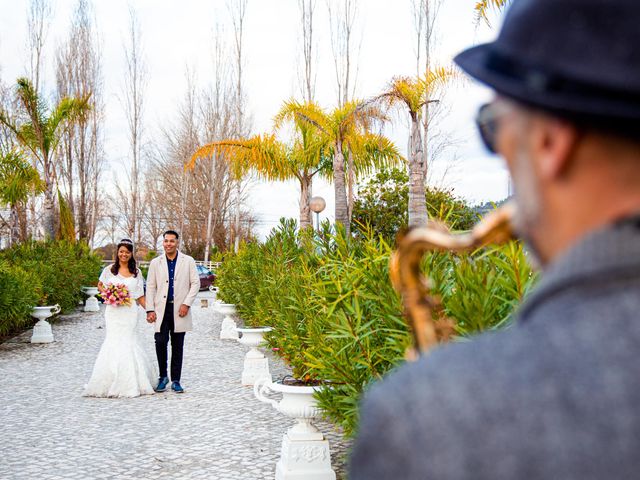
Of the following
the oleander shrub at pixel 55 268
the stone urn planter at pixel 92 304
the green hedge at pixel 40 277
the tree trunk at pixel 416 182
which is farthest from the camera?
the stone urn planter at pixel 92 304

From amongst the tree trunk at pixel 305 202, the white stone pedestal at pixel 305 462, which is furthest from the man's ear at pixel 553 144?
the tree trunk at pixel 305 202

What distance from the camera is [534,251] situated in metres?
0.86

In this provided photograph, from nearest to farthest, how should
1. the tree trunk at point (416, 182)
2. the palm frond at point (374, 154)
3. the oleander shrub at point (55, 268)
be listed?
1. the tree trunk at point (416, 182)
2. the oleander shrub at point (55, 268)
3. the palm frond at point (374, 154)

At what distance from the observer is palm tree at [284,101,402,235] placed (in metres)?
15.8

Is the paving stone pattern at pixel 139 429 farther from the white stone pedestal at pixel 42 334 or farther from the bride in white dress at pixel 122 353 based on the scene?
the white stone pedestal at pixel 42 334

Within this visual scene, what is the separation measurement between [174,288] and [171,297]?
12 cm

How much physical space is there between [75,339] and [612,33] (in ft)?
51.3

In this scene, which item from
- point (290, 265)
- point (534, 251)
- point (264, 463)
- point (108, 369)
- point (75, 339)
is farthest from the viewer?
point (75, 339)

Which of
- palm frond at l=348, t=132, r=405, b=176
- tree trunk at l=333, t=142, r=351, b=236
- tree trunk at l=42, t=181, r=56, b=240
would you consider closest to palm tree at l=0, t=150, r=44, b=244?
tree trunk at l=42, t=181, r=56, b=240

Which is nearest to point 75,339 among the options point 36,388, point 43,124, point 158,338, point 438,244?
point 36,388

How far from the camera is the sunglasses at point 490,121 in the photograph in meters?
0.88

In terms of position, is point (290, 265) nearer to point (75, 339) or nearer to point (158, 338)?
point (158, 338)

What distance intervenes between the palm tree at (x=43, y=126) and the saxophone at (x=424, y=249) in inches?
841

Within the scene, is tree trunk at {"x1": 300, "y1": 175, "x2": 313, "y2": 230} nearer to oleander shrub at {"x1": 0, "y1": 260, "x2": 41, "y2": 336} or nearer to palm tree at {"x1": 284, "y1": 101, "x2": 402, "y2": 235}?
palm tree at {"x1": 284, "y1": 101, "x2": 402, "y2": 235}
